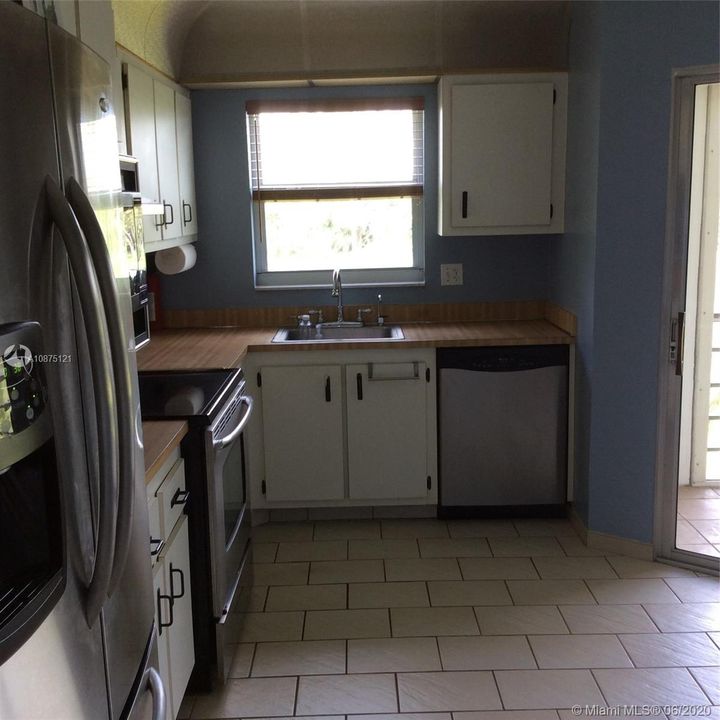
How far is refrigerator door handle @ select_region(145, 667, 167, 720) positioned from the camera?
4.53ft

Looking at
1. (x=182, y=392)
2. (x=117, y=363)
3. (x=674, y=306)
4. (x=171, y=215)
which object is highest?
(x=171, y=215)

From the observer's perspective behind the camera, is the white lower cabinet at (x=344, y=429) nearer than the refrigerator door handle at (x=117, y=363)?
No

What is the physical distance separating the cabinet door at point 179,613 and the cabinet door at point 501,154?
2.19 meters

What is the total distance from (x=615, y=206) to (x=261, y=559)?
2060 mm

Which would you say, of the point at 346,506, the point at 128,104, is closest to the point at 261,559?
the point at 346,506

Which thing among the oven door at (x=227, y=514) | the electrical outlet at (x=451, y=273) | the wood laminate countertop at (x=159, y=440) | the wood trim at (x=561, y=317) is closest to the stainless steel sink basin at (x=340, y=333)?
the electrical outlet at (x=451, y=273)

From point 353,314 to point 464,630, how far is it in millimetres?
1904

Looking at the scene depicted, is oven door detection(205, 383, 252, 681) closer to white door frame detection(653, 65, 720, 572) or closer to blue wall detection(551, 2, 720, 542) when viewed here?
blue wall detection(551, 2, 720, 542)

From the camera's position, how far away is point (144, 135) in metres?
3.08

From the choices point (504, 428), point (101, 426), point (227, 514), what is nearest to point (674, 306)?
point (504, 428)

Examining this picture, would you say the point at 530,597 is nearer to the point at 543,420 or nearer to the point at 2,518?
the point at 543,420

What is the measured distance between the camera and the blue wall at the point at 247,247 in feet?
A: 13.2

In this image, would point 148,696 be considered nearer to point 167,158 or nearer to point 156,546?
point 156,546

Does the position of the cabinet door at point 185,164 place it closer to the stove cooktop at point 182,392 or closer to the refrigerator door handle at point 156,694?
the stove cooktop at point 182,392
